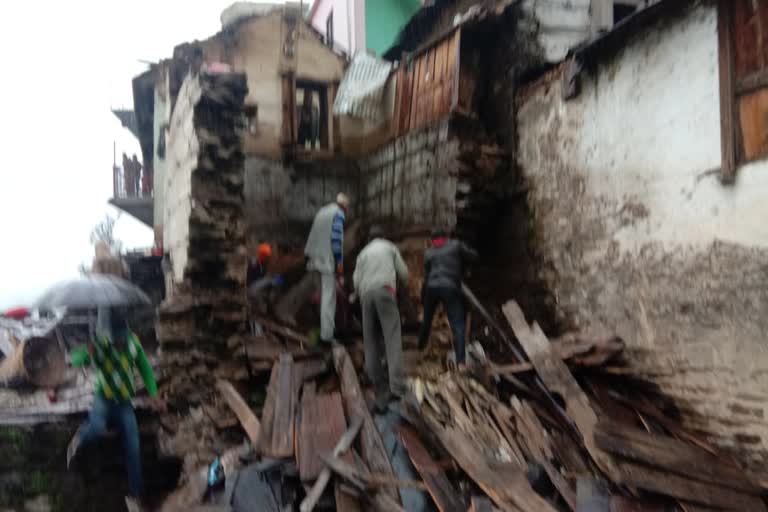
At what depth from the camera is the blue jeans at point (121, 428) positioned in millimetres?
5219

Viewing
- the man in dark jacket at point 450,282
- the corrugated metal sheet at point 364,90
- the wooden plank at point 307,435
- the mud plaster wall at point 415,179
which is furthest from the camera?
the corrugated metal sheet at point 364,90

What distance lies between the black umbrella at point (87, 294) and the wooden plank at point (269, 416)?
1636 millimetres

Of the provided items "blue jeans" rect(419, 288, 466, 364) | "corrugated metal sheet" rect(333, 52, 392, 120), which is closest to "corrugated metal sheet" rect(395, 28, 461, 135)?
"corrugated metal sheet" rect(333, 52, 392, 120)

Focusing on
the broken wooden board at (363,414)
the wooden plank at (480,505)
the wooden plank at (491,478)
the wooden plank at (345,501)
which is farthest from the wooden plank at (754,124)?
the wooden plank at (345,501)

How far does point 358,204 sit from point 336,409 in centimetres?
565

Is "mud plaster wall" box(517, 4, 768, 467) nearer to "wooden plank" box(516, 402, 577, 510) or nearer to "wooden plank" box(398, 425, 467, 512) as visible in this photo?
"wooden plank" box(516, 402, 577, 510)

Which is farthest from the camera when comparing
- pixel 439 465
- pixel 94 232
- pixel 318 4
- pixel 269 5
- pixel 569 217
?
pixel 318 4

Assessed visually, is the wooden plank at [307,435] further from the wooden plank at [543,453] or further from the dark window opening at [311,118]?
the dark window opening at [311,118]

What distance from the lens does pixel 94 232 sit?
17.5 m

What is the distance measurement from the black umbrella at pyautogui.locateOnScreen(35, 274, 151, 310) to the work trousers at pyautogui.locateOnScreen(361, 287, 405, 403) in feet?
7.65

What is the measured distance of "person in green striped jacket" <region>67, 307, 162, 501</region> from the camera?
5117 millimetres

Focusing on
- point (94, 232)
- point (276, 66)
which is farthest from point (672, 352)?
point (94, 232)

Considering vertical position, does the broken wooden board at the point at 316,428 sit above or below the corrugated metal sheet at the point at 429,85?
below

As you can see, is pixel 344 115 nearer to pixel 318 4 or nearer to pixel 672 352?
pixel 672 352
